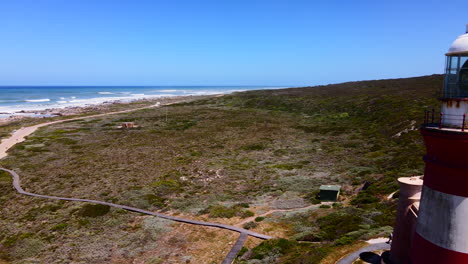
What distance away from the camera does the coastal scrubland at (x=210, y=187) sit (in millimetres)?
19453

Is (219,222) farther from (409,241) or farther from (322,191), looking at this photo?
(409,241)

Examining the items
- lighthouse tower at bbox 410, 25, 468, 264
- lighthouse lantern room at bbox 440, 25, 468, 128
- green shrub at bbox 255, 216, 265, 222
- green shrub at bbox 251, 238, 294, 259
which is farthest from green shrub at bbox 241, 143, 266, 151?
lighthouse lantern room at bbox 440, 25, 468, 128

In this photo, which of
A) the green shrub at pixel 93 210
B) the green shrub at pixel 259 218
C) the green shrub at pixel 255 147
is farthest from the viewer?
the green shrub at pixel 255 147

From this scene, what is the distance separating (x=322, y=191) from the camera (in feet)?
84.8

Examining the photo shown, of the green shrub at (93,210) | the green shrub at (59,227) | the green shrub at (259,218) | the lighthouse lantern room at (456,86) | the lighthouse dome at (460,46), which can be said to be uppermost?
the lighthouse dome at (460,46)

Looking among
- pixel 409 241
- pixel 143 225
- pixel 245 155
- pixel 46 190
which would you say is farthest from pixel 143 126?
pixel 409 241

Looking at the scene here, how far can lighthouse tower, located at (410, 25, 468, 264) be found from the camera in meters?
7.21

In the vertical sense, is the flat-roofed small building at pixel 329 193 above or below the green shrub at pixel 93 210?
above

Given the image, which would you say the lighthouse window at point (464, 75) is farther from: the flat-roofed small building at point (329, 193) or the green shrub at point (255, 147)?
the green shrub at point (255, 147)

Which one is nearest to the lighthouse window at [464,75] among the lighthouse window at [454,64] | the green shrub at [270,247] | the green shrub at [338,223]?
the lighthouse window at [454,64]

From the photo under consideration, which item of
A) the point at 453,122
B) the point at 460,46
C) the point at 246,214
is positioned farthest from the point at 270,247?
the point at 460,46

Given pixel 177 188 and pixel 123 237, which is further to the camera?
pixel 177 188

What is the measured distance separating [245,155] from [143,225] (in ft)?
72.7

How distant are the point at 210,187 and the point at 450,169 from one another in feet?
83.1
